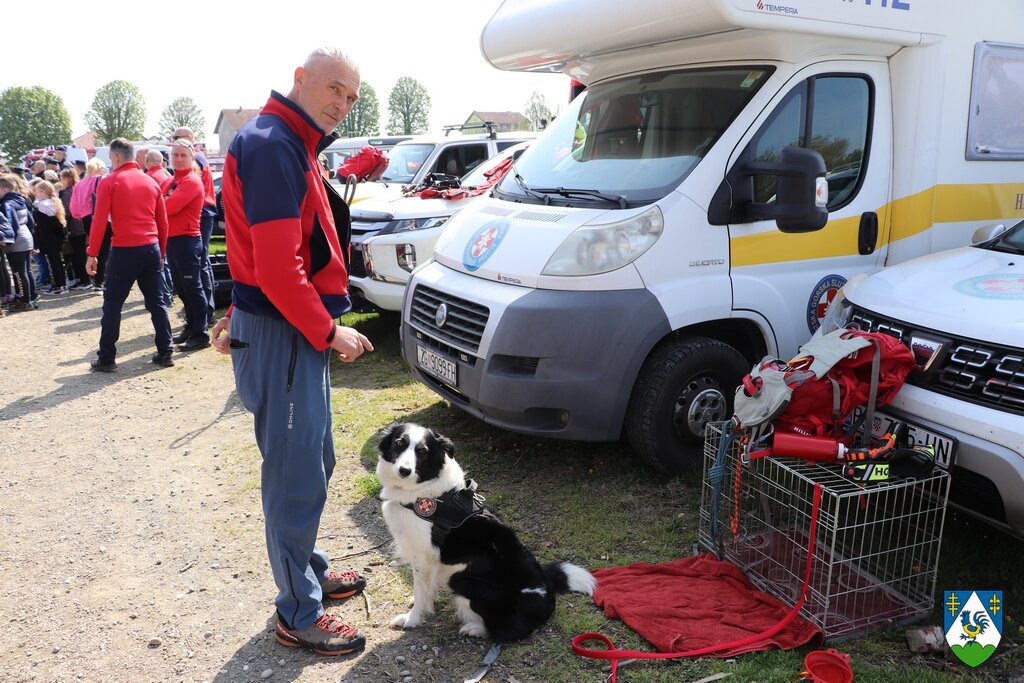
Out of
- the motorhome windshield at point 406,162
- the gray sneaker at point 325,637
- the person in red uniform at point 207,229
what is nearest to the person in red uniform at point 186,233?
the person in red uniform at point 207,229

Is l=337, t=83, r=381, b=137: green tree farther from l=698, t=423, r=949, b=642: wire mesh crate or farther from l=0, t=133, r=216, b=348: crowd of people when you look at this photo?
l=698, t=423, r=949, b=642: wire mesh crate

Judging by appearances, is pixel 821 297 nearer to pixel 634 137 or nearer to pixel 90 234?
pixel 634 137

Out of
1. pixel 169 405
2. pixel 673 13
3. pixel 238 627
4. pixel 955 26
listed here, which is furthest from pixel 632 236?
pixel 169 405

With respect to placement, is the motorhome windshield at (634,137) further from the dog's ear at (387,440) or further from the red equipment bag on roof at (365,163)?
the red equipment bag on roof at (365,163)

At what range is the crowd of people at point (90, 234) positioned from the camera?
7.98 meters

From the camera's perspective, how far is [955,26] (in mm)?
4492

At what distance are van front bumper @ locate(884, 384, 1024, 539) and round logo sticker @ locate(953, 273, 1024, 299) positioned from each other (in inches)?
20.9

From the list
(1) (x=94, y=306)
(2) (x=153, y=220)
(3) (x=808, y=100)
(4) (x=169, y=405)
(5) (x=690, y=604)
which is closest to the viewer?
(5) (x=690, y=604)

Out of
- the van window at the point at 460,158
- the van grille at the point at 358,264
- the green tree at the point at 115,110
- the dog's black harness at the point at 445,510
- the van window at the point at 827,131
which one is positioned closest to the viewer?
the dog's black harness at the point at 445,510

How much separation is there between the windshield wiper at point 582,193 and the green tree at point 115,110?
97.5 metres

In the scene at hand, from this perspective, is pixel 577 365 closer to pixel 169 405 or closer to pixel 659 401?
pixel 659 401

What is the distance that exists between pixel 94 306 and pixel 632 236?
9519 millimetres

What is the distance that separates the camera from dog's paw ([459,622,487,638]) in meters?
3.20

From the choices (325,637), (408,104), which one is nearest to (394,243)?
(325,637)
